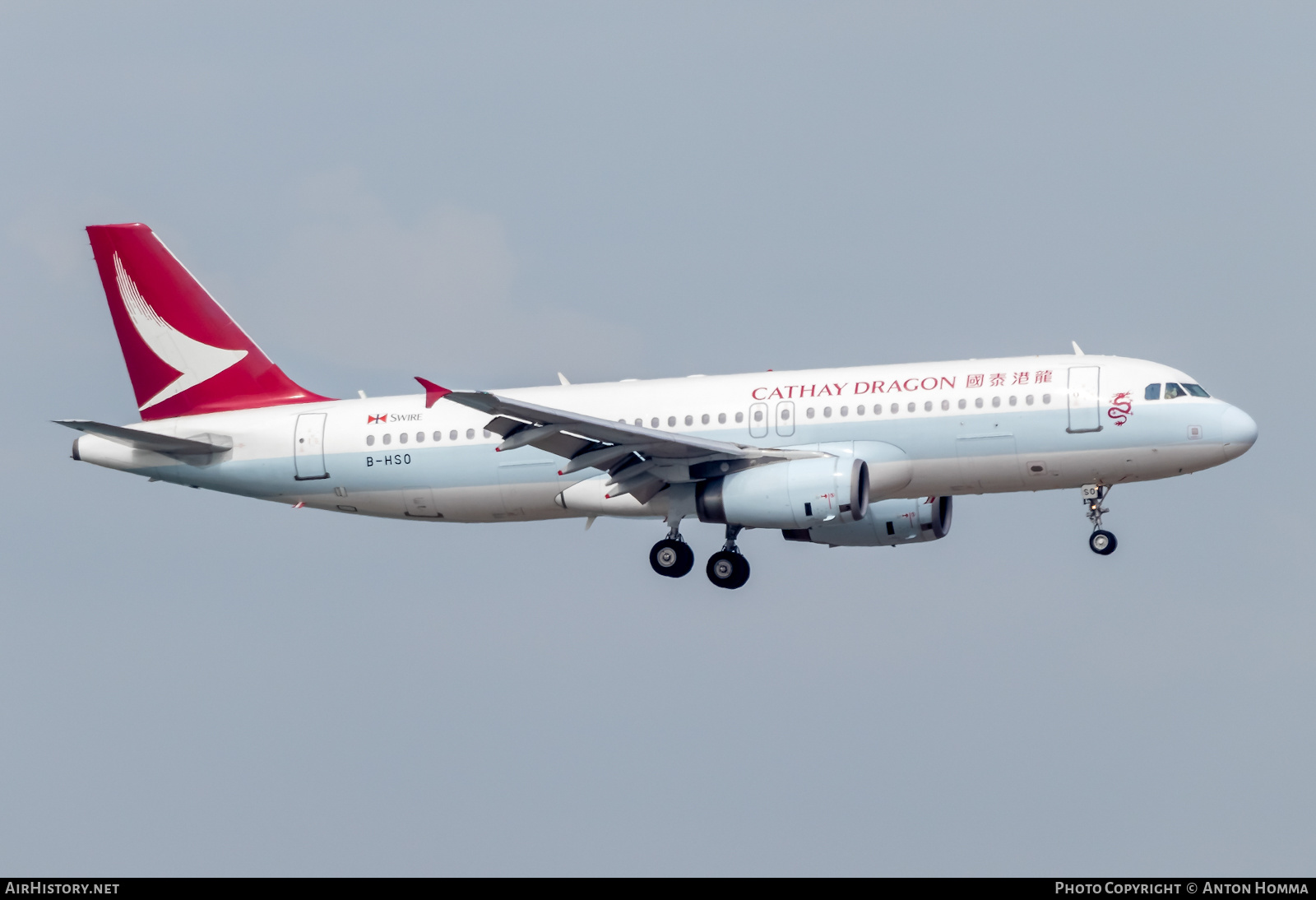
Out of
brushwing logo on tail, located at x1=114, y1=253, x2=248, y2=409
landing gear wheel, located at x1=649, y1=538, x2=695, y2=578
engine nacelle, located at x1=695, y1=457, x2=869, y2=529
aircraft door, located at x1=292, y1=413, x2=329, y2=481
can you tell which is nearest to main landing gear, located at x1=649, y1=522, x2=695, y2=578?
landing gear wheel, located at x1=649, y1=538, x2=695, y2=578

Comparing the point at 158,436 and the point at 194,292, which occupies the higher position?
the point at 194,292

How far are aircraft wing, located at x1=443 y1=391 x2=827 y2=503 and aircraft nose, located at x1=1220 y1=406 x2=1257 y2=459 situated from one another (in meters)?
9.46

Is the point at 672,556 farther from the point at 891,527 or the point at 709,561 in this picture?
the point at 891,527

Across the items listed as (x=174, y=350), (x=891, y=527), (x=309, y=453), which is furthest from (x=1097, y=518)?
(x=174, y=350)

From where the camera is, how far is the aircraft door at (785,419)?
150 feet

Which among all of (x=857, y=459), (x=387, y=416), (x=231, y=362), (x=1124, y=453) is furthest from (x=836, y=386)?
(x=231, y=362)

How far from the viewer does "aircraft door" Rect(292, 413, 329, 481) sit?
161ft

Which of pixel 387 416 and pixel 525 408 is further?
pixel 387 416

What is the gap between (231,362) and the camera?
168 feet

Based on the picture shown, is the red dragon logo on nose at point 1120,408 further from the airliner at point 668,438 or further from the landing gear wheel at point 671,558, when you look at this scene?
the landing gear wheel at point 671,558

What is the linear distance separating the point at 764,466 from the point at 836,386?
2.91 metres

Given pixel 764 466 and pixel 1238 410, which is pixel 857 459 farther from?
pixel 1238 410

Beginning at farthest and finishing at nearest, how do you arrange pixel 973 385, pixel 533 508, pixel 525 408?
pixel 533 508
pixel 973 385
pixel 525 408

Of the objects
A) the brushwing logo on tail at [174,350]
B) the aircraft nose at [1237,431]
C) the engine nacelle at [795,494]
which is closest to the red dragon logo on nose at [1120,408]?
the aircraft nose at [1237,431]
